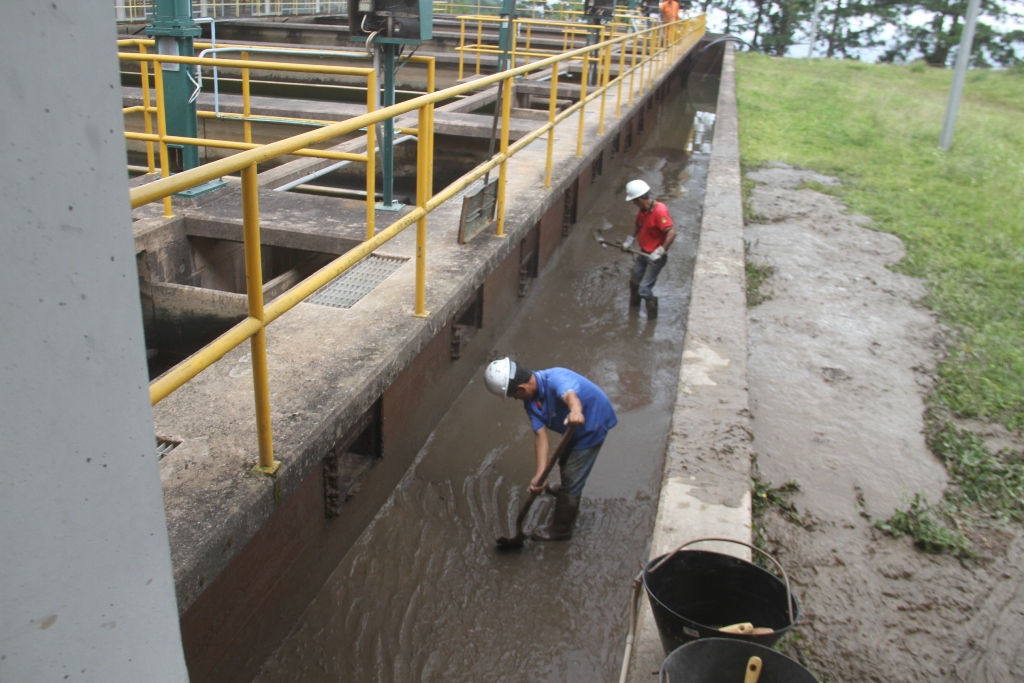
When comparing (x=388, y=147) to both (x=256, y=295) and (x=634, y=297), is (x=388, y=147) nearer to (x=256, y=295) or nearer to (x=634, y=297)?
(x=634, y=297)

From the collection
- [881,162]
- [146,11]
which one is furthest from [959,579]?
[146,11]

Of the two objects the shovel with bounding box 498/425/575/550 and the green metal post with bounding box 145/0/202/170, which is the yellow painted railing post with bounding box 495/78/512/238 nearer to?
the shovel with bounding box 498/425/575/550

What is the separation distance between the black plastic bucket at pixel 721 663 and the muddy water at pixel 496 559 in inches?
46.9

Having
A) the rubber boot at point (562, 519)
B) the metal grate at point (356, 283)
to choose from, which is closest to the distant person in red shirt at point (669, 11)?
the metal grate at point (356, 283)

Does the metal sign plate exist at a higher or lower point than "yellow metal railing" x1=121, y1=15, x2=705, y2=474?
lower

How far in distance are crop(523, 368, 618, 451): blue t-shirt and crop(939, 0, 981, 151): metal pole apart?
1182cm

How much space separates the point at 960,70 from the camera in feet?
45.2

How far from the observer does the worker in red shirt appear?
741 centimetres

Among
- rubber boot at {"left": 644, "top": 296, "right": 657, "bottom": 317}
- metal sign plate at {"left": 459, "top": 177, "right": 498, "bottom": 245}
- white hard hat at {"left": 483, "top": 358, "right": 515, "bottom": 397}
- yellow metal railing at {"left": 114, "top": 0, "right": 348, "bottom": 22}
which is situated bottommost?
rubber boot at {"left": 644, "top": 296, "right": 657, "bottom": 317}

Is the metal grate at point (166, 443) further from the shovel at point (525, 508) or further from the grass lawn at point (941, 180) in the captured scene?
the grass lawn at point (941, 180)

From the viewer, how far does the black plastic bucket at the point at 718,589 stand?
312 centimetres

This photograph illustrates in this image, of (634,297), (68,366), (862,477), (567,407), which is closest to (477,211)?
(567,407)

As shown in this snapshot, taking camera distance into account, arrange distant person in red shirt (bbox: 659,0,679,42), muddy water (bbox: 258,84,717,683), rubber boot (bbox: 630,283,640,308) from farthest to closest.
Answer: distant person in red shirt (bbox: 659,0,679,42) → rubber boot (bbox: 630,283,640,308) → muddy water (bbox: 258,84,717,683)

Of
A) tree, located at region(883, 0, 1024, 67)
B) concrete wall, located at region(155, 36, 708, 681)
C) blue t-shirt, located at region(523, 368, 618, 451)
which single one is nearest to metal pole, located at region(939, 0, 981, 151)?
concrete wall, located at region(155, 36, 708, 681)
